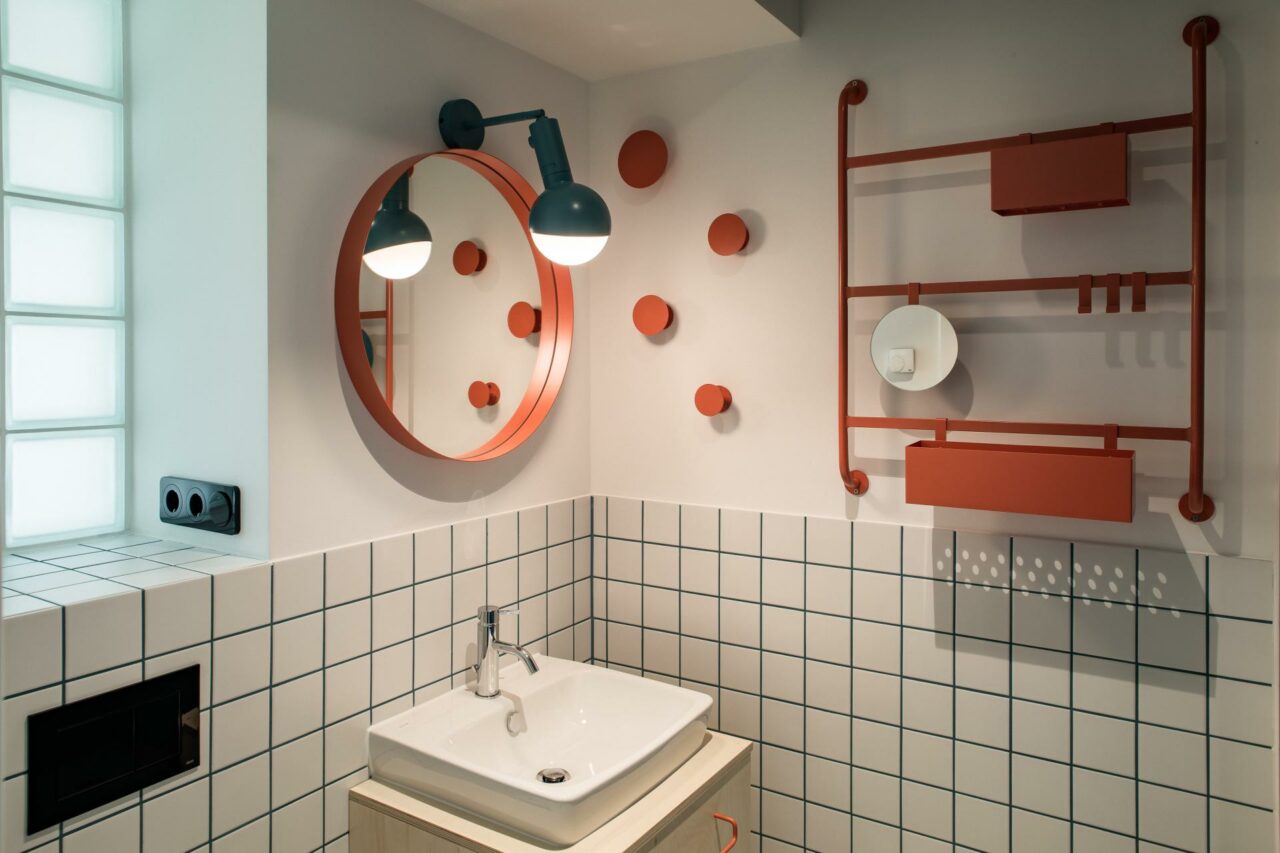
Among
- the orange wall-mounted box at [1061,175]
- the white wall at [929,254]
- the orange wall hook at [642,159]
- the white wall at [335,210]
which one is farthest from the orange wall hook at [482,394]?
the orange wall-mounted box at [1061,175]

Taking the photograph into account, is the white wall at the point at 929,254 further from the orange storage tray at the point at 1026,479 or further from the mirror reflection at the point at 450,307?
the mirror reflection at the point at 450,307

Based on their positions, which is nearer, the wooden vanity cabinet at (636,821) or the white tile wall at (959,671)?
the wooden vanity cabinet at (636,821)

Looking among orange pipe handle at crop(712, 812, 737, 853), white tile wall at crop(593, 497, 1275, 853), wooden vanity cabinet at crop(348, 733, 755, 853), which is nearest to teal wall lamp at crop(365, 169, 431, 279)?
white tile wall at crop(593, 497, 1275, 853)

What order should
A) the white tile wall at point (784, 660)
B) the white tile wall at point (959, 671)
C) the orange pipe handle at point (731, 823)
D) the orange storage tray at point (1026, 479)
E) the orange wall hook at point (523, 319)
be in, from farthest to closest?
the orange wall hook at point (523, 319) → the orange pipe handle at point (731, 823) → the white tile wall at point (959, 671) → the orange storage tray at point (1026, 479) → the white tile wall at point (784, 660)

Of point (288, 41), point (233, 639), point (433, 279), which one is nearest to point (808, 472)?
point (433, 279)

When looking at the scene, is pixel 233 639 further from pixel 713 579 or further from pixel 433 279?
pixel 713 579

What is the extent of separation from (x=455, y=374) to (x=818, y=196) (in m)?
0.84

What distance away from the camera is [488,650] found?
1780mm

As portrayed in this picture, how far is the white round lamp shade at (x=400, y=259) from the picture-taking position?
1625 millimetres

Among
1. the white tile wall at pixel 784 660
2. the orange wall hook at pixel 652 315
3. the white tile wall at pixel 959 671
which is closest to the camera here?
the white tile wall at pixel 784 660

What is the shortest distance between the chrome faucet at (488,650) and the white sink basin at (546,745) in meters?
0.03

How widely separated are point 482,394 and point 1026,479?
105cm

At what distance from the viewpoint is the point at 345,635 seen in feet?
5.25

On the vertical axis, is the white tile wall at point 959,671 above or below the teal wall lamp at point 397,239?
below
